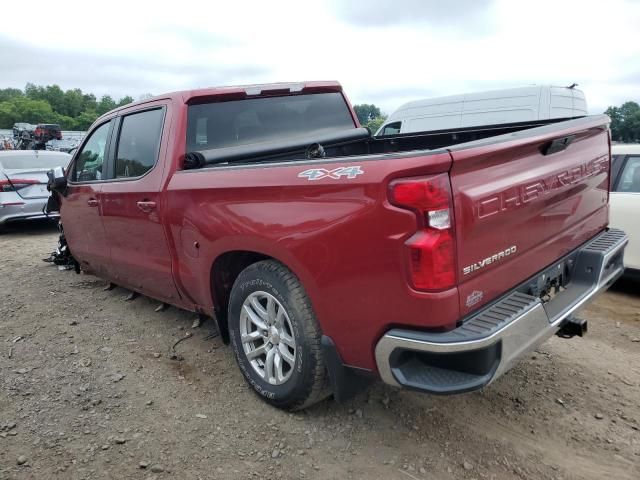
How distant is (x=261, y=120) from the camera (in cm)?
394

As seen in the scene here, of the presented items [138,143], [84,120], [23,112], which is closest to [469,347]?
[138,143]

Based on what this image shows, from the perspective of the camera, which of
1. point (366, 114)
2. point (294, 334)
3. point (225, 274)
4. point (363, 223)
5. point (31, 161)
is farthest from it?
point (366, 114)

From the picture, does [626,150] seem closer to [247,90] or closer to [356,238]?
[247,90]

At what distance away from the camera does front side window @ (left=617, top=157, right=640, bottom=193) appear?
495cm

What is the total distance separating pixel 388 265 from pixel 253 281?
0.99 meters

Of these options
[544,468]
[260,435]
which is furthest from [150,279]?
[544,468]

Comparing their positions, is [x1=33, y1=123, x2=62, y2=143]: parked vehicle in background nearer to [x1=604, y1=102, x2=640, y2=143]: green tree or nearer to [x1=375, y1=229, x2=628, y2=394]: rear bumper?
[x1=604, y1=102, x2=640, y2=143]: green tree

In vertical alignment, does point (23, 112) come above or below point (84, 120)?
above

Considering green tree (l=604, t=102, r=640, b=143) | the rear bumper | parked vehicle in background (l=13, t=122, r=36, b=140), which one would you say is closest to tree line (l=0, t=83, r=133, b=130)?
parked vehicle in background (l=13, t=122, r=36, b=140)

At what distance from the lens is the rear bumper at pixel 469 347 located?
6.91 feet

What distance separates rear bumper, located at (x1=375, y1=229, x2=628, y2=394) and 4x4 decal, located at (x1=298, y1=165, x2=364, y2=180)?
2.32 ft

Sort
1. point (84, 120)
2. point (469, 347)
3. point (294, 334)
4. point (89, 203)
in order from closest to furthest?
point (469, 347) < point (294, 334) < point (89, 203) < point (84, 120)

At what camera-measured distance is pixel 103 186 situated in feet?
13.9

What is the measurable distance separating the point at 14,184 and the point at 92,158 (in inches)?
201
